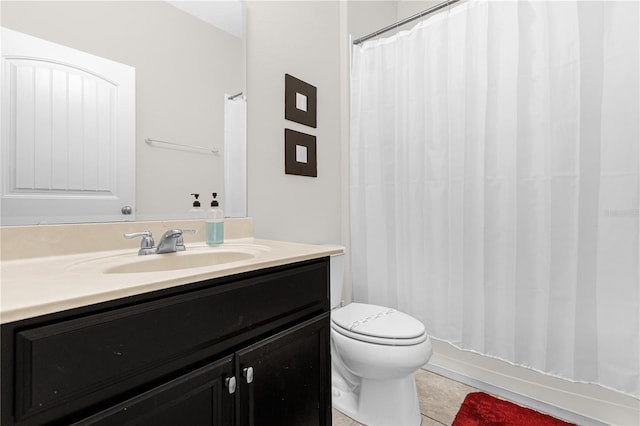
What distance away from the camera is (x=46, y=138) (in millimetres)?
915

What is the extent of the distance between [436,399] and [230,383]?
4.07 ft

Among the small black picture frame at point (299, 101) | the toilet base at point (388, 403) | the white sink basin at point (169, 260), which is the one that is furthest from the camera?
the small black picture frame at point (299, 101)

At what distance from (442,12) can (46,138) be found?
5.72 feet

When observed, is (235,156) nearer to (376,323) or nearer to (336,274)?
(336,274)

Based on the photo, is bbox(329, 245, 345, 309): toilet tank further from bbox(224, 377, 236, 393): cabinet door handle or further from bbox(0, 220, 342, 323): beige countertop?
bbox(224, 377, 236, 393): cabinet door handle

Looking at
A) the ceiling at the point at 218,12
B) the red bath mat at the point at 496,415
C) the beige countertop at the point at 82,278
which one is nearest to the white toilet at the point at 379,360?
the red bath mat at the point at 496,415

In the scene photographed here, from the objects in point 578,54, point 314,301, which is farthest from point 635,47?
point 314,301

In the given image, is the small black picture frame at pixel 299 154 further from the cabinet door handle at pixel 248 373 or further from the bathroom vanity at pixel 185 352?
the cabinet door handle at pixel 248 373

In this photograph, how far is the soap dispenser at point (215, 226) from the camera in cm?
121

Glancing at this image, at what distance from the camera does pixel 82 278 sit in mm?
665

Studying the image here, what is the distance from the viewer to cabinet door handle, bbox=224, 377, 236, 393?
2.46 ft

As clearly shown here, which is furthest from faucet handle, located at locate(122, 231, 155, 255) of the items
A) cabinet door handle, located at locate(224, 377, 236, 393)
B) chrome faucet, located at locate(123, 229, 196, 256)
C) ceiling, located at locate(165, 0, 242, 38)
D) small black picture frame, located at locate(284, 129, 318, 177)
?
ceiling, located at locate(165, 0, 242, 38)

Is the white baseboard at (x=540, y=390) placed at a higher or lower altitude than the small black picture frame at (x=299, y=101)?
lower

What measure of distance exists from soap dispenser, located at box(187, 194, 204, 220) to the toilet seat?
2.41 feet
